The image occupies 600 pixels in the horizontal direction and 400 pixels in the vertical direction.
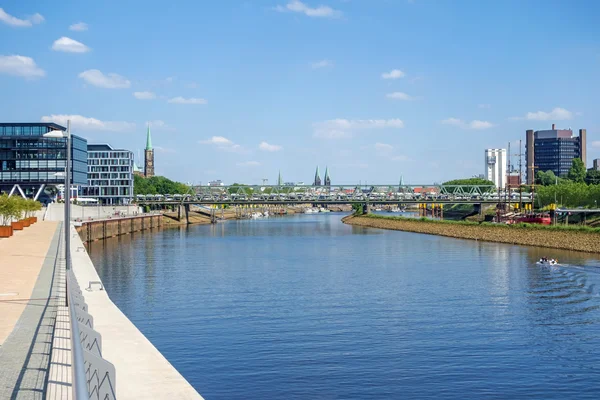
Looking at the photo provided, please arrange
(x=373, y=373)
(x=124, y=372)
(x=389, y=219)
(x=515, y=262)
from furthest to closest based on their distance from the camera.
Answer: (x=389, y=219), (x=515, y=262), (x=373, y=373), (x=124, y=372)

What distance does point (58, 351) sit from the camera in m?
19.8

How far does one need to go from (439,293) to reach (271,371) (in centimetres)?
2080

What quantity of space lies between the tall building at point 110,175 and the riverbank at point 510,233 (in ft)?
253

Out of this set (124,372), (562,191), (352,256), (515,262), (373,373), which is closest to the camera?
(124,372)

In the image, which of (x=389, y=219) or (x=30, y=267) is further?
(x=389, y=219)

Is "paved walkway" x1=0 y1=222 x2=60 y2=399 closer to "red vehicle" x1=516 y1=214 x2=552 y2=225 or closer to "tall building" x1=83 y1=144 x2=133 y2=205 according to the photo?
"red vehicle" x1=516 y1=214 x2=552 y2=225

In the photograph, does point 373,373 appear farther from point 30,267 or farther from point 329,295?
point 30,267

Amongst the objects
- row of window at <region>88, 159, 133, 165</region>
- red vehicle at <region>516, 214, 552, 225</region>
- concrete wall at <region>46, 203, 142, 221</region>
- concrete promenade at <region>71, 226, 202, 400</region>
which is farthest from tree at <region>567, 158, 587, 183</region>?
concrete promenade at <region>71, 226, 202, 400</region>

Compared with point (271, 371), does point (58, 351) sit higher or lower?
higher

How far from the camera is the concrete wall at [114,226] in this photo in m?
99.3

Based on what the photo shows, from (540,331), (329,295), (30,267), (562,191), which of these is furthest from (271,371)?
(562,191)

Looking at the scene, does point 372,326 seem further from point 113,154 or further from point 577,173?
point 577,173

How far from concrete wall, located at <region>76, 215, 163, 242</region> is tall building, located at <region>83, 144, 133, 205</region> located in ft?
106

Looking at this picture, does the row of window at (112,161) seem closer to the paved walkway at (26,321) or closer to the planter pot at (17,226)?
the planter pot at (17,226)
